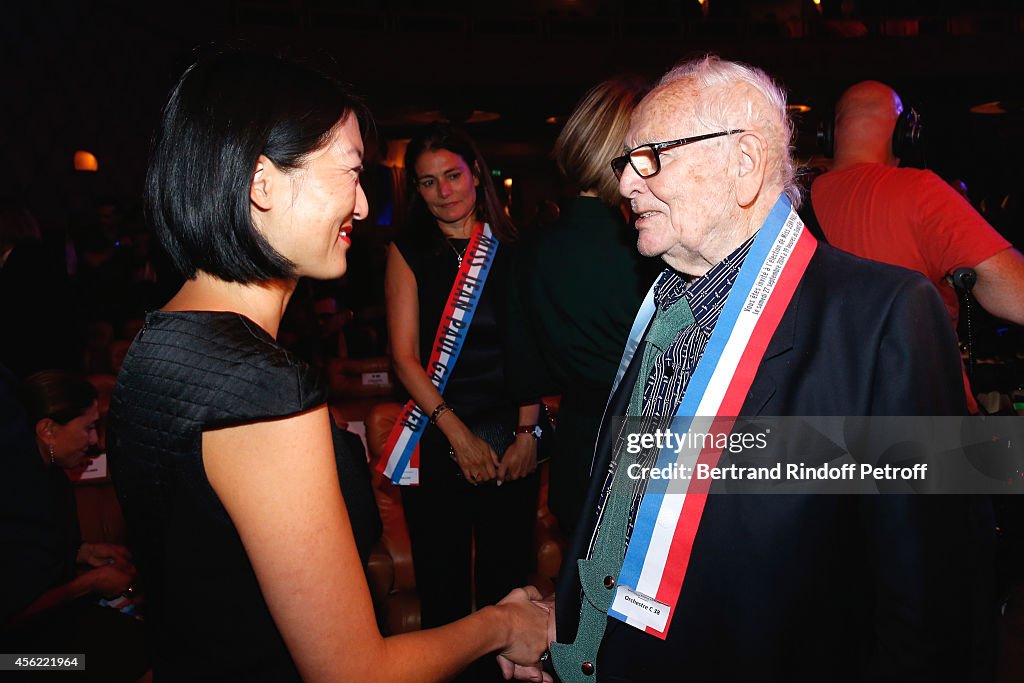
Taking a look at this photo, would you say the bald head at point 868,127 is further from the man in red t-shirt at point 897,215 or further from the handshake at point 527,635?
the handshake at point 527,635

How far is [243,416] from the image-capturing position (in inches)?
35.1

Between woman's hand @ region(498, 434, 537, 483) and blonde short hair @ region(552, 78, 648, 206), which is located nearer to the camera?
blonde short hair @ region(552, 78, 648, 206)

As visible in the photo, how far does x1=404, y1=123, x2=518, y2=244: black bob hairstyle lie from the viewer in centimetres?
235

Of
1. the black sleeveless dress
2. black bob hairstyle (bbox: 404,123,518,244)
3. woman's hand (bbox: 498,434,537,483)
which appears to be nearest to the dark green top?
woman's hand (bbox: 498,434,537,483)

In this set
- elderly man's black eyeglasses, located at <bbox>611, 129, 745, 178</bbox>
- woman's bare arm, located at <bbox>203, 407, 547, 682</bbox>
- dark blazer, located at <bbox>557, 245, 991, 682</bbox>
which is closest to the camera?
woman's bare arm, located at <bbox>203, 407, 547, 682</bbox>

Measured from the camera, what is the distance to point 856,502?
1119 mm

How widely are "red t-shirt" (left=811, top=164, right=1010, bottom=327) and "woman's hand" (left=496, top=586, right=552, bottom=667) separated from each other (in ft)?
4.75

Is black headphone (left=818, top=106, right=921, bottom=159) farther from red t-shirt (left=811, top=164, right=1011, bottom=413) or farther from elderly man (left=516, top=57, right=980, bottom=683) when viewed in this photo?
elderly man (left=516, top=57, right=980, bottom=683)

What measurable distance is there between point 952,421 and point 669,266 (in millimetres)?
608

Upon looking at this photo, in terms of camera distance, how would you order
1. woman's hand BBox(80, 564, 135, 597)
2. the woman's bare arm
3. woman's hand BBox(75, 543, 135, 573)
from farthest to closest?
woman's hand BBox(75, 543, 135, 573) → woman's hand BBox(80, 564, 135, 597) → the woman's bare arm

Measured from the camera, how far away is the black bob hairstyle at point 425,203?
2348 mm

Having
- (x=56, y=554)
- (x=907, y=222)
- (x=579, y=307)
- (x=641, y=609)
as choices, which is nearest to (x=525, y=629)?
(x=641, y=609)

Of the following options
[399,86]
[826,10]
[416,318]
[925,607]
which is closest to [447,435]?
[416,318]

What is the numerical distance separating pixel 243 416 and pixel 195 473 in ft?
0.37
